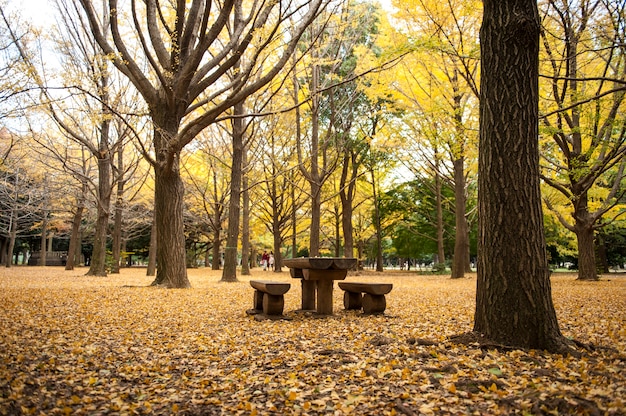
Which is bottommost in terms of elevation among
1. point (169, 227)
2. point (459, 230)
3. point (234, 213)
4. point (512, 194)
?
point (512, 194)

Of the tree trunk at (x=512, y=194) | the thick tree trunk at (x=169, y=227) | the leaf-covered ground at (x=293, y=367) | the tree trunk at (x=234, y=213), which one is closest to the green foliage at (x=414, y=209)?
the tree trunk at (x=234, y=213)

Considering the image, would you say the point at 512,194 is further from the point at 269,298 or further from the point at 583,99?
the point at 583,99

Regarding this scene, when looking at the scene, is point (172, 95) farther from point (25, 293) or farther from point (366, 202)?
point (366, 202)

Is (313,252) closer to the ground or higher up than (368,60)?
closer to the ground

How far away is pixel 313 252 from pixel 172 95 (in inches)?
268

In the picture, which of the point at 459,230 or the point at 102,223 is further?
the point at 102,223

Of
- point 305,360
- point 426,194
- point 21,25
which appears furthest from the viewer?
point 426,194

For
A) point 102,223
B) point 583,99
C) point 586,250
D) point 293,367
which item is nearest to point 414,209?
point 586,250

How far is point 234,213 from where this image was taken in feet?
43.2

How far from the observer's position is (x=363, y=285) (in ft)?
19.6

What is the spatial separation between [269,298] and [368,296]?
4.70 feet

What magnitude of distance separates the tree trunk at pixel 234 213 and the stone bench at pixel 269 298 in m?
6.67

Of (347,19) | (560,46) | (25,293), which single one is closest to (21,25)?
(25,293)

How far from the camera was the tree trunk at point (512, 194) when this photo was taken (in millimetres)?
3650
